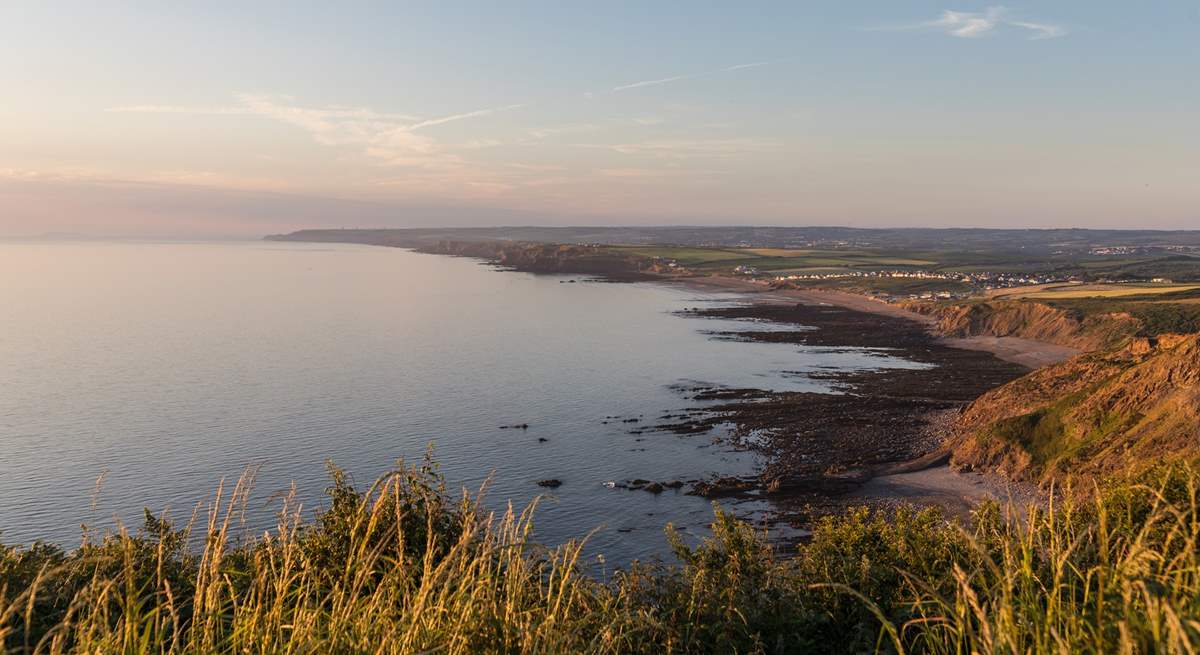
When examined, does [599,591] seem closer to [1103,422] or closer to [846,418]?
[1103,422]

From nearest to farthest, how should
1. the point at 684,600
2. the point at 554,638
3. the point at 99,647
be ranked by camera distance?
the point at 99,647 < the point at 554,638 < the point at 684,600

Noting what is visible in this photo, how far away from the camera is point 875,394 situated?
78.2m

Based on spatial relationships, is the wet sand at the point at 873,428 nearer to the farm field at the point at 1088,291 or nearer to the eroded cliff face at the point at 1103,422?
the eroded cliff face at the point at 1103,422

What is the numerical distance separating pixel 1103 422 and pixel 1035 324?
7483 cm

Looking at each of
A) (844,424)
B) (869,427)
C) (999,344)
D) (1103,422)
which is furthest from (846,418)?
(999,344)

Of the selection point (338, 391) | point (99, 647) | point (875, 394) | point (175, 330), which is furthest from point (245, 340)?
point (99, 647)

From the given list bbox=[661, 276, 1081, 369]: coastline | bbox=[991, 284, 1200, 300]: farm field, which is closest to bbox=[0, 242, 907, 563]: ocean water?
bbox=[661, 276, 1081, 369]: coastline

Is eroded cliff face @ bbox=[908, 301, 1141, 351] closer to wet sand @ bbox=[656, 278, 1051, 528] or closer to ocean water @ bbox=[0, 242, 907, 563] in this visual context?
wet sand @ bbox=[656, 278, 1051, 528]

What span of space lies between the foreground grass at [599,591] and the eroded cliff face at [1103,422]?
26.4 m

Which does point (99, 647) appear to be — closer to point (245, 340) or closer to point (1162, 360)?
point (1162, 360)

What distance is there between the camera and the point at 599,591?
1335 cm

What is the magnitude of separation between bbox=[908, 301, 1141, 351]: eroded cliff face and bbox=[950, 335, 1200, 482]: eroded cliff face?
1899 inches

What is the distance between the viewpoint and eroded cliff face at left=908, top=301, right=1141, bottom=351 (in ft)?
336

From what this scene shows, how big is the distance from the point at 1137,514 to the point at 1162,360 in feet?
120
